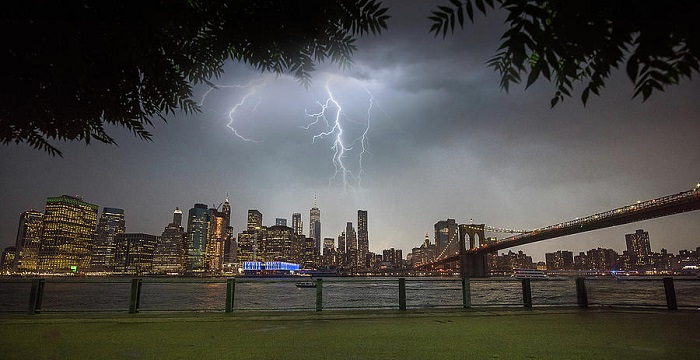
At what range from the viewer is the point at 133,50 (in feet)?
6.77

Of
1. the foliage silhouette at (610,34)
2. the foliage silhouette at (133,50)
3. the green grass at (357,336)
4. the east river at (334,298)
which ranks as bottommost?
the east river at (334,298)

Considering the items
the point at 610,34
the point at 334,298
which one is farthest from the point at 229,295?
the point at 334,298

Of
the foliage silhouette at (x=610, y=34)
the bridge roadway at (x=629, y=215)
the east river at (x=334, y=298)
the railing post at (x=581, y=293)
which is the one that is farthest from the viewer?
the bridge roadway at (x=629, y=215)

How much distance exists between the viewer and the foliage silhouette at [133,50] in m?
1.90

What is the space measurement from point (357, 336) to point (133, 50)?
630 centimetres

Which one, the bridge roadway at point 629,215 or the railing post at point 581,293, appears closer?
the railing post at point 581,293

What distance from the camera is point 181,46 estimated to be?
2.75 meters

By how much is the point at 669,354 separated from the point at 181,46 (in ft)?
23.4

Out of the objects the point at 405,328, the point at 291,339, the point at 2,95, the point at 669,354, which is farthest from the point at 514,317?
the point at 2,95

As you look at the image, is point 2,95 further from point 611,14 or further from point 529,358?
point 529,358

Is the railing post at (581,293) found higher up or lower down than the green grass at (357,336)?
higher up

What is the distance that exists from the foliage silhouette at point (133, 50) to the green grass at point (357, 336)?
3961mm

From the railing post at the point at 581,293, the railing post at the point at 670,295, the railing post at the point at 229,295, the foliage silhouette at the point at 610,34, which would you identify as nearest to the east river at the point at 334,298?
the railing post at the point at 229,295

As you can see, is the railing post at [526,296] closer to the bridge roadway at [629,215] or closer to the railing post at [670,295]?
the railing post at [670,295]
